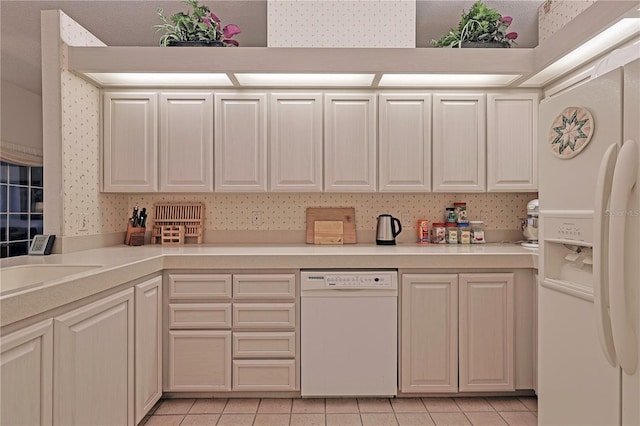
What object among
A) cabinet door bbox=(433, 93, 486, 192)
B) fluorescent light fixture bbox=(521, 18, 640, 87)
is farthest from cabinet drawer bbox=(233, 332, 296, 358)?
fluorescent light fixture bbox=(521, 18, 640, 87)

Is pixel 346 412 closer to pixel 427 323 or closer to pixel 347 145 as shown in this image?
pixel 427 323

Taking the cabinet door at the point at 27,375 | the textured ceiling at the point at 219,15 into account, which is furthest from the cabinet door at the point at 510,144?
the cabinet door at the point at 27,375

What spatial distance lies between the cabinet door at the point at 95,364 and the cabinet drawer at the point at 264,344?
667mm

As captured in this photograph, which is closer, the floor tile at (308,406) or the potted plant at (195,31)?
the floor tile at (308,406)

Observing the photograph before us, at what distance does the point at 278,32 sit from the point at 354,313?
6.80ft

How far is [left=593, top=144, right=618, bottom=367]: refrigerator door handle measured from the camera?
132cm

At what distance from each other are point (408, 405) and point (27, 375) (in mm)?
2101

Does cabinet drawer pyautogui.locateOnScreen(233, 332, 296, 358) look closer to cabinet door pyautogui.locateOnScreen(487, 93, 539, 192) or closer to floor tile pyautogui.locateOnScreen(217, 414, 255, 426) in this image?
floor tile pyautogui.locateOnScreen(217, 414, 255, 426)

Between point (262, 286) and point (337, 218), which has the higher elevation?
point (337, 218)

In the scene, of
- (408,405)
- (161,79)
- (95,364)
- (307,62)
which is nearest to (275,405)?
(408,405)

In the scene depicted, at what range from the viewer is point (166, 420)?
250 cm

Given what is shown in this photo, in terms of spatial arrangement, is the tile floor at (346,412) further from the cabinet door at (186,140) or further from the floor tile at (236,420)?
the cabinet door at (186,140)

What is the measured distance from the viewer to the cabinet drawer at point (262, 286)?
2.67 meters

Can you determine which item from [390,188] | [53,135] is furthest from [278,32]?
[53,135]
